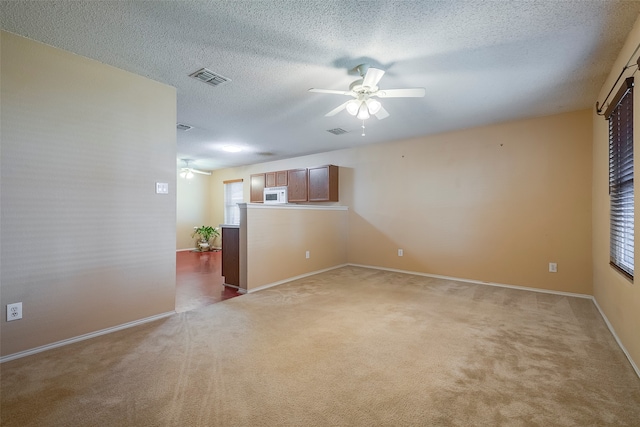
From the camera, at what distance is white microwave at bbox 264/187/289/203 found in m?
6.41

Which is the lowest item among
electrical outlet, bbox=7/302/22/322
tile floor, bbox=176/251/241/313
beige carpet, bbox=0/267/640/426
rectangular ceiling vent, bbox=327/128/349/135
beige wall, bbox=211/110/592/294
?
tile floor, bbox=176/251/241/313

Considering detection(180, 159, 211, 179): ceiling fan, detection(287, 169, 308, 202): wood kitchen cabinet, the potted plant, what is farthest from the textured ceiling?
the potted plant

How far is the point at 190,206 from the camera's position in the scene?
828cm

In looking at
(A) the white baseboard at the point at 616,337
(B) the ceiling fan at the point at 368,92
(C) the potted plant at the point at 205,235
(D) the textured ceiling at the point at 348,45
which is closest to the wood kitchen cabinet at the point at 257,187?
(C) the potted plant at the point at 205,235

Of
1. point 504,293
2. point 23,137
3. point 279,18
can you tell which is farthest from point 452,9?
point 504,293

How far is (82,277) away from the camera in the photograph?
2379mm

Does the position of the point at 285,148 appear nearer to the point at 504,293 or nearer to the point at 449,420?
the point at 504,293

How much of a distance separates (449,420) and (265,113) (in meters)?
3.67

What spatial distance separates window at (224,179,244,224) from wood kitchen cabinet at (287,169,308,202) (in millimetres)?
2449

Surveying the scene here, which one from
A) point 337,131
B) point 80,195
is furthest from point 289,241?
point 80,195

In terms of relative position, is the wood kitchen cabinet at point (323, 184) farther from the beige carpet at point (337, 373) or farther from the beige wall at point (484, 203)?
the beige carpet at point (337, 373)

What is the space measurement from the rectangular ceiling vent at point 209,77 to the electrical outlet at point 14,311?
2.36 meters

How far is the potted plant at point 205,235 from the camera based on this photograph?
7.98m

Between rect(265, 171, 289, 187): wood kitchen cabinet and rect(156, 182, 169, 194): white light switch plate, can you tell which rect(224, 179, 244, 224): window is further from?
rect(156, 182, 169, 194): white light switch plate
